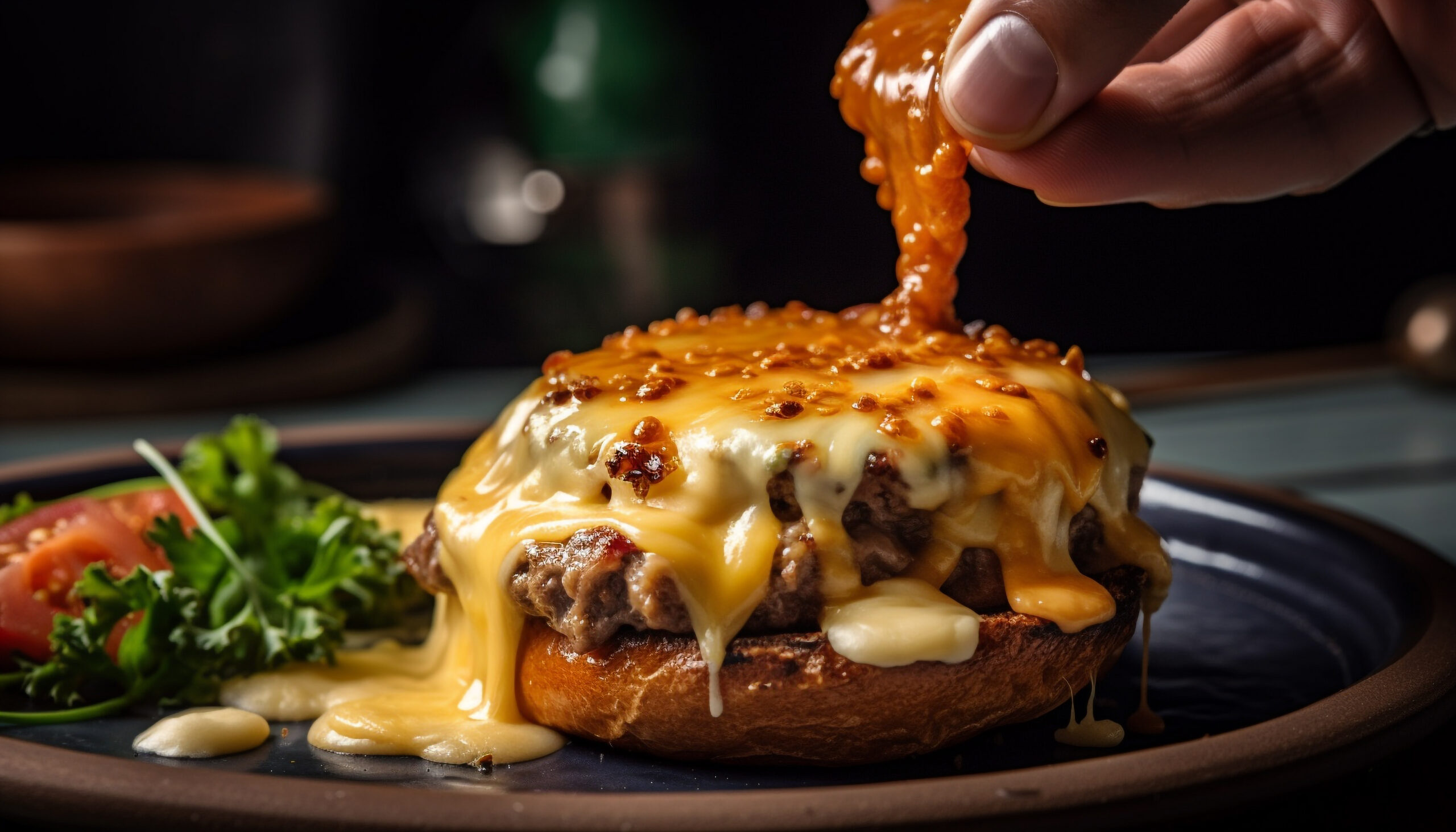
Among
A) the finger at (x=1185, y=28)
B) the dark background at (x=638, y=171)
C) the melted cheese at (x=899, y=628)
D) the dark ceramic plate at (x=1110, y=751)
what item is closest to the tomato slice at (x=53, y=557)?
the dark ceramic plate at (x=1110, y=751)

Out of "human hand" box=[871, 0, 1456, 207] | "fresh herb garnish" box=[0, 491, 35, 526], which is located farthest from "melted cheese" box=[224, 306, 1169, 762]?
"fresh herb garnish" box=[0, 491, 35, 526]

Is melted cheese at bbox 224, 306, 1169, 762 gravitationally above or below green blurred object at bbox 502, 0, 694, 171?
below

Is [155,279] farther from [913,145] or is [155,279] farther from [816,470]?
[816,470]

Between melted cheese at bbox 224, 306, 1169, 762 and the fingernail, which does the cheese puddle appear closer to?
melted cheese at bbox 224, 306, 1169, 762

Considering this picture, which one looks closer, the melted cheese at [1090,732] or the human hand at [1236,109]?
the melted cheese at [1090,732]

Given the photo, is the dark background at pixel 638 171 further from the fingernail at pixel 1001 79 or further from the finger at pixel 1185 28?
the fingernail at pixel 1001 79

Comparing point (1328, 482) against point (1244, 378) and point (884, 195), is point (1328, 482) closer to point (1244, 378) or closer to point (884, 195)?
point (1244, 378)
